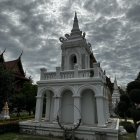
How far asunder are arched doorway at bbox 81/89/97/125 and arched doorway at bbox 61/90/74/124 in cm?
98

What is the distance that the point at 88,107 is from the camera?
12594 millimetres

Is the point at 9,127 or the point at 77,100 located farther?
the point at 9,127

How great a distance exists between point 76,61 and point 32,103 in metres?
14.7

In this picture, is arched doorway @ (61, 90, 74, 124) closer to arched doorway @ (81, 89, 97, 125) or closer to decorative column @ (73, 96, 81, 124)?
arched doorway @ (81, 89, 97, 125)

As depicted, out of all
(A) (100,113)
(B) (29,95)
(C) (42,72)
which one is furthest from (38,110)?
(B) (29,95)

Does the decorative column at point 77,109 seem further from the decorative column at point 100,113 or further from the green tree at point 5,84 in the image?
the green tree at point 5,84

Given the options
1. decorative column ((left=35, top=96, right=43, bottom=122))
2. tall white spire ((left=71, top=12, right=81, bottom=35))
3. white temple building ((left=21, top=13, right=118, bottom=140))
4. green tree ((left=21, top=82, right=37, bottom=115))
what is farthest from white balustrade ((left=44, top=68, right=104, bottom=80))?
green tree ((left=21, top=82, right=37, bottom=115))

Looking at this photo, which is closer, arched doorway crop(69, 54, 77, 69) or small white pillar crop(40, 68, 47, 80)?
small white pillar crop(40, 68, 47, 80)

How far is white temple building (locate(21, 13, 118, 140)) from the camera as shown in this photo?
35.8ft

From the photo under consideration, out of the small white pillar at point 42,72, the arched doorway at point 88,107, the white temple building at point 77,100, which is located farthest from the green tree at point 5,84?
the arched doorway at point 88,107

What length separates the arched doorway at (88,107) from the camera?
12.4 meters

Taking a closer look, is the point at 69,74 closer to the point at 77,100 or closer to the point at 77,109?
the point at 77,100

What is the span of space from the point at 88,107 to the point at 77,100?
1.35 meters

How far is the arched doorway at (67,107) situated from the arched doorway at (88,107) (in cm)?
98
